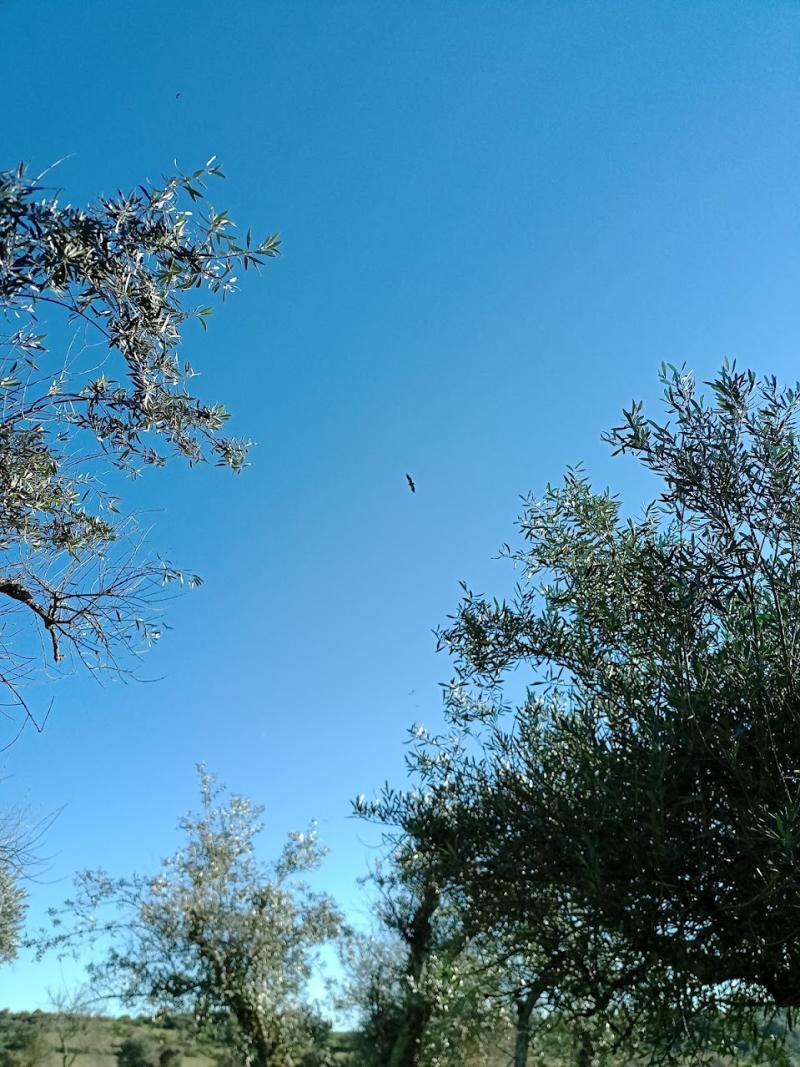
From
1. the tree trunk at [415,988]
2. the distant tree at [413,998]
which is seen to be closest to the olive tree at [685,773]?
the distant tree at [413,998]

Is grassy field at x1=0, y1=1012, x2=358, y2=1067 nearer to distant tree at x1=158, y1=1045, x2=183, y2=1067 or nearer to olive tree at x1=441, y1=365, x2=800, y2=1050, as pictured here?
distant tree at x1=158, y1=1045, x2=183, y2=1067

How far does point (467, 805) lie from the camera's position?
257 inches

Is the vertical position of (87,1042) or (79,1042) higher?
(79,1042)

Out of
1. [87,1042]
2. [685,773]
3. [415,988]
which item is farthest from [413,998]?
[87,1042]

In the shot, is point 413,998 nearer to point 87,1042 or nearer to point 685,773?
point 685,773

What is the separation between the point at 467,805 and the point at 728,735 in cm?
290

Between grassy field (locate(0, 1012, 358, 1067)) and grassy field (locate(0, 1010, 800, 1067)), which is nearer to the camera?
grassy field (locate(0, 1010, 800, 1067))

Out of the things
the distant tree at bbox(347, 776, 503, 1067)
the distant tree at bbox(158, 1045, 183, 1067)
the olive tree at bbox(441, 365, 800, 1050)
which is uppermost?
the olive tree at bbox(441, 365, 800, 1050)

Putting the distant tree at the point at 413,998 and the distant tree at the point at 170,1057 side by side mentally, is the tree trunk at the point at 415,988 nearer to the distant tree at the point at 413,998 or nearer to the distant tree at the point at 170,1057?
the distant tree at the point at 413,998

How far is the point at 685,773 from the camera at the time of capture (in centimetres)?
476

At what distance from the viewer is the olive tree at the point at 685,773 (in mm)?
4340

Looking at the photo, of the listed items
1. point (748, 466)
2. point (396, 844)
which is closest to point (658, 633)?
point (748, 466)

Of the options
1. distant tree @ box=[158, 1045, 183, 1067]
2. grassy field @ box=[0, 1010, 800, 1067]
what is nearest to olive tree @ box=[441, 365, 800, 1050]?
grassy field @ box=[0, 1010, 800, 1067]

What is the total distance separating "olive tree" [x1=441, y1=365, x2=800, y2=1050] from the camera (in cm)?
434
